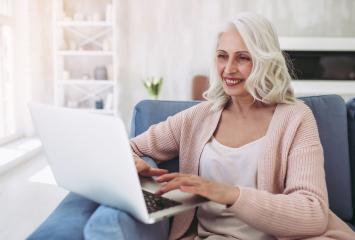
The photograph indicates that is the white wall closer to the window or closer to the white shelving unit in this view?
the white shelving unit

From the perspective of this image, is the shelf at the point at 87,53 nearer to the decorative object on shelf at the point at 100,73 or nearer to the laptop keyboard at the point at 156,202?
the decorative object on shelf at the point at 100,73

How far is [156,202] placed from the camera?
37.4 inches

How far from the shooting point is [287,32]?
4.81 meters

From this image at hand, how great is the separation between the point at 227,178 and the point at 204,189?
28cm

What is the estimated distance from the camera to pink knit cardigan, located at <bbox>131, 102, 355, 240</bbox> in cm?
97

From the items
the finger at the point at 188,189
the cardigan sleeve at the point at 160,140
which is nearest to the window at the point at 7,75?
the cardigan sleeve at the point at 160,140

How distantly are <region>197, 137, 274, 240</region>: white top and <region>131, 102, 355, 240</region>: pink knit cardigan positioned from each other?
0.12 feet

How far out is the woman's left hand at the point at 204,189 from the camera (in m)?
0.94

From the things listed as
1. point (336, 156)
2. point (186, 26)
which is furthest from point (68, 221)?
point (186, 26)

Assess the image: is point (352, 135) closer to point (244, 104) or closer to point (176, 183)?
point (244, 104)

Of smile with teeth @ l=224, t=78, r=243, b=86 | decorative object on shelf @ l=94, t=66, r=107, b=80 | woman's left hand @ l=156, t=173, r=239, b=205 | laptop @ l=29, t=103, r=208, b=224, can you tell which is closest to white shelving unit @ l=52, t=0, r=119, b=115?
decorative object on shelf @ l=94, t=66, r=107, b=80

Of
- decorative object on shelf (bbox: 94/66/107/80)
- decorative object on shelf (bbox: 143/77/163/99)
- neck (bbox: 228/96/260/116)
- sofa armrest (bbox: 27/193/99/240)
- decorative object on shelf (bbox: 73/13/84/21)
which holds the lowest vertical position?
decorative object on shelf (bbox: 143/77/163/99)

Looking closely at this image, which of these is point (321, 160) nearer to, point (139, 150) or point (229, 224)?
point (229, 224)

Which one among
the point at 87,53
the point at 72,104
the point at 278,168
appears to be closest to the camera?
the point at 278,168
